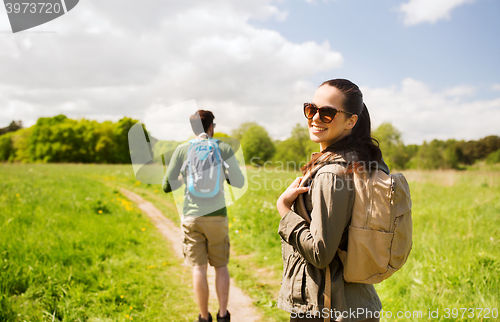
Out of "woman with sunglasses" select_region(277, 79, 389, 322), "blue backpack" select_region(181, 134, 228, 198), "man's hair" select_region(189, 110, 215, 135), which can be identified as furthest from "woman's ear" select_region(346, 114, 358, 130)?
"man's hair" select_region(189, 110, 215, 135)

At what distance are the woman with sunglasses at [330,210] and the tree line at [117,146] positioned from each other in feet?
30.5

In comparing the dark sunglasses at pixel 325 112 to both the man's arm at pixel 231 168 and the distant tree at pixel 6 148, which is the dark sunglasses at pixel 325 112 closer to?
the man's arm at pixel 231 168

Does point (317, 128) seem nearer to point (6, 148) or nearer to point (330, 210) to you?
point (330, 210)

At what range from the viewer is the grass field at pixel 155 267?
342cm

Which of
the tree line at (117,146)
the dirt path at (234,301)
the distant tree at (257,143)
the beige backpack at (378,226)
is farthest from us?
the tree line at (117,146)

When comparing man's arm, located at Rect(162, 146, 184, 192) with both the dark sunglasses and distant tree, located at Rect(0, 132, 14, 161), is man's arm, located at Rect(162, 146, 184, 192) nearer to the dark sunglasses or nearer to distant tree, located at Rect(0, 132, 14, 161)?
the dark sunglasses

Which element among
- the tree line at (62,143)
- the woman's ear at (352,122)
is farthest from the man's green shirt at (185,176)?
the tree line at (62,143)

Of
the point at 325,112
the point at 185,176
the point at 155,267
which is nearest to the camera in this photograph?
the point at 325,112

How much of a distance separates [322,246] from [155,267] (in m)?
4.33

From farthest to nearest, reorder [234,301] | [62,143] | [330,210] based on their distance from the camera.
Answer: [62,143], [234,301], [330,210]

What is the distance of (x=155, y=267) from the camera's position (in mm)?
5004

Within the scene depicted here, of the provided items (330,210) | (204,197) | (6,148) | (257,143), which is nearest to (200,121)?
(204,197)

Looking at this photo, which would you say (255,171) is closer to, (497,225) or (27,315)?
(497,225)

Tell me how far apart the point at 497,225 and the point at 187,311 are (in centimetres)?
607
